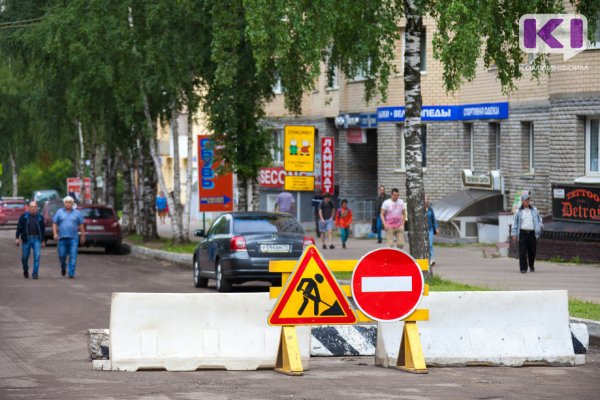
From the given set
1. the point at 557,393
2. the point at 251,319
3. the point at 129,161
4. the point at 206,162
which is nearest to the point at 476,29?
the point at 251,319

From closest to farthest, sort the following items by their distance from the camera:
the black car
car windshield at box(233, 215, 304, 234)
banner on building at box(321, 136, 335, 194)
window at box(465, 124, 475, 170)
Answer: the black car → car windshield at box(233, 215, 304, 234) → window at box(465, 124, 475, 170) → banner on building at box(321, 136, 335, 194)

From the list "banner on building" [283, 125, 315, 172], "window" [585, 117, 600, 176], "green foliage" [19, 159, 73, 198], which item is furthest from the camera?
"green foliage" [19, 159, 73, 198]

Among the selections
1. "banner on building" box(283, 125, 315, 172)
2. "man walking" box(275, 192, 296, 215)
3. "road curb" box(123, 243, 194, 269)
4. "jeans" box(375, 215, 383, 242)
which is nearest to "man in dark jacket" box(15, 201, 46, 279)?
"road curb" box(123, 243, 194, 269)

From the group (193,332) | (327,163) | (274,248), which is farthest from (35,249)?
(327,163)

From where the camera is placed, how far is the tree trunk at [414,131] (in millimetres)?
23938

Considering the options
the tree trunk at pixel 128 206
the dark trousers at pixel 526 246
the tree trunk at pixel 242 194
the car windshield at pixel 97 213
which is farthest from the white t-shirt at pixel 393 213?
the tree trunk at pixel 128 206

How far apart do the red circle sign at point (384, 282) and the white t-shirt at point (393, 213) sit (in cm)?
2089

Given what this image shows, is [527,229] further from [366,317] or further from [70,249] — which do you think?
[366,317]

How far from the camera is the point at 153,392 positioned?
1195 centimetres

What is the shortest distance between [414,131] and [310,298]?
446 inches

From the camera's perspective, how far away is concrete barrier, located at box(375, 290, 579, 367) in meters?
14.0

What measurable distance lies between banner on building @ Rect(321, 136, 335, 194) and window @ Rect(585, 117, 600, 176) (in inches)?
498

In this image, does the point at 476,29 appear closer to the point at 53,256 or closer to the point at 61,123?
the point at 53,256

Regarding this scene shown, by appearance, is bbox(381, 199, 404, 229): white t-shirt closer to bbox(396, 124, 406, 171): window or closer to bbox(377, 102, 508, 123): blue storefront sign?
bbox(377, 102, 508, 123): blue storefront sign
